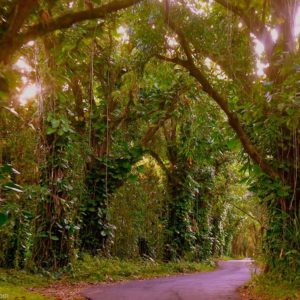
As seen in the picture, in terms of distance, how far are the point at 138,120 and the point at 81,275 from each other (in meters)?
4.99

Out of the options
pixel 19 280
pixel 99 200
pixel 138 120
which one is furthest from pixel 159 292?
pixel 138 120

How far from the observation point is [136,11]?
7852 millimetres

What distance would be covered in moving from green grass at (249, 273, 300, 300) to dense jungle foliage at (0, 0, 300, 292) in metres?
0.16

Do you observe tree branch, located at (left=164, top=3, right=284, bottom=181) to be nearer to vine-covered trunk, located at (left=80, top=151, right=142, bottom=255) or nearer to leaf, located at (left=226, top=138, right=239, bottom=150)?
leaf, located at (left=226, top=138, right=239, bottom=150)

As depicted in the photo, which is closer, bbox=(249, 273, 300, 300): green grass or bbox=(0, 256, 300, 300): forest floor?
bbox=(249, 273, 300, 300): green grass

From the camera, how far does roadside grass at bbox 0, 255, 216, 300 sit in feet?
26.7

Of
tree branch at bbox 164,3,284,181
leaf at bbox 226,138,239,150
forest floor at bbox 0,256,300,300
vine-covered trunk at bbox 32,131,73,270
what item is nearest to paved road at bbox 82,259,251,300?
forest floor at bbox 0,256,300,300

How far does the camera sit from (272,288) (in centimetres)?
759

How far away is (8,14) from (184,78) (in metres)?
6.88

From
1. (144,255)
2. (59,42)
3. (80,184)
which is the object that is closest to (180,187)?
(144,255)

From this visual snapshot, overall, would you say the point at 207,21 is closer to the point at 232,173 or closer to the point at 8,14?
the point at 8,14

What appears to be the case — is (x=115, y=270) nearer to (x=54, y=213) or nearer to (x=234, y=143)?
(x=54, y=213)

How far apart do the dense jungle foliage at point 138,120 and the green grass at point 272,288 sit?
6.3 inches

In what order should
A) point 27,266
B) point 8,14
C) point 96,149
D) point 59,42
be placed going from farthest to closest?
point 96,149 → point 27,266 → point 59,42 → point 8,14
